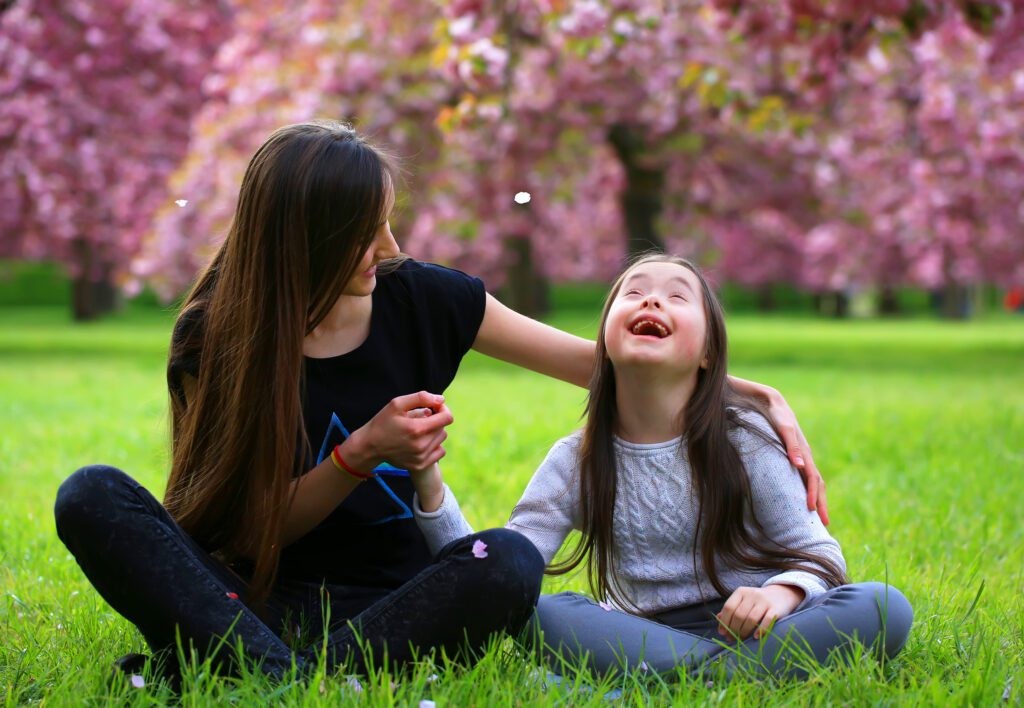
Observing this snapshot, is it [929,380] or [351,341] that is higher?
[351,341]

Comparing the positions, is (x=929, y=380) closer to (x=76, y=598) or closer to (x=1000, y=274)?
(x=76, y=598)

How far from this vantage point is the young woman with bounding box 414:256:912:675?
7.79ft

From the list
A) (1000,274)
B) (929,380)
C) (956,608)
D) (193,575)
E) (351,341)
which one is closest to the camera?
(193,575)

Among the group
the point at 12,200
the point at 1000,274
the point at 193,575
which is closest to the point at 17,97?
the point at 12,200

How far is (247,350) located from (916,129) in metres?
14.9

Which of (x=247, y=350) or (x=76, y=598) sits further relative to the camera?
(x=76, y=598)

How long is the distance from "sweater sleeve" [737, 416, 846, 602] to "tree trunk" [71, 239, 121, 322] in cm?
1996

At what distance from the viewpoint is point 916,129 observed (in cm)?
1584

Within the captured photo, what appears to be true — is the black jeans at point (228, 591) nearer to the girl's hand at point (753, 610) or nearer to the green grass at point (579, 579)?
the green grass at point (579, 579)

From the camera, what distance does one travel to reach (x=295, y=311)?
247 cm

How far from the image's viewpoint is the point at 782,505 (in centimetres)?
251

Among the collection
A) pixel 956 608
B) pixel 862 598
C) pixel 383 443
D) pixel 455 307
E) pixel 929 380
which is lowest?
pixel 929 380

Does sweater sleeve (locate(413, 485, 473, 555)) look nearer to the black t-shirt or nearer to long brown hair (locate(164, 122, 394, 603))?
the black t-shirt

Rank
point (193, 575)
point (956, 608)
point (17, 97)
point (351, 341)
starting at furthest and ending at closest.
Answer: point (17, 97), point (956, 608), point (351, 341), point (193, 575)
